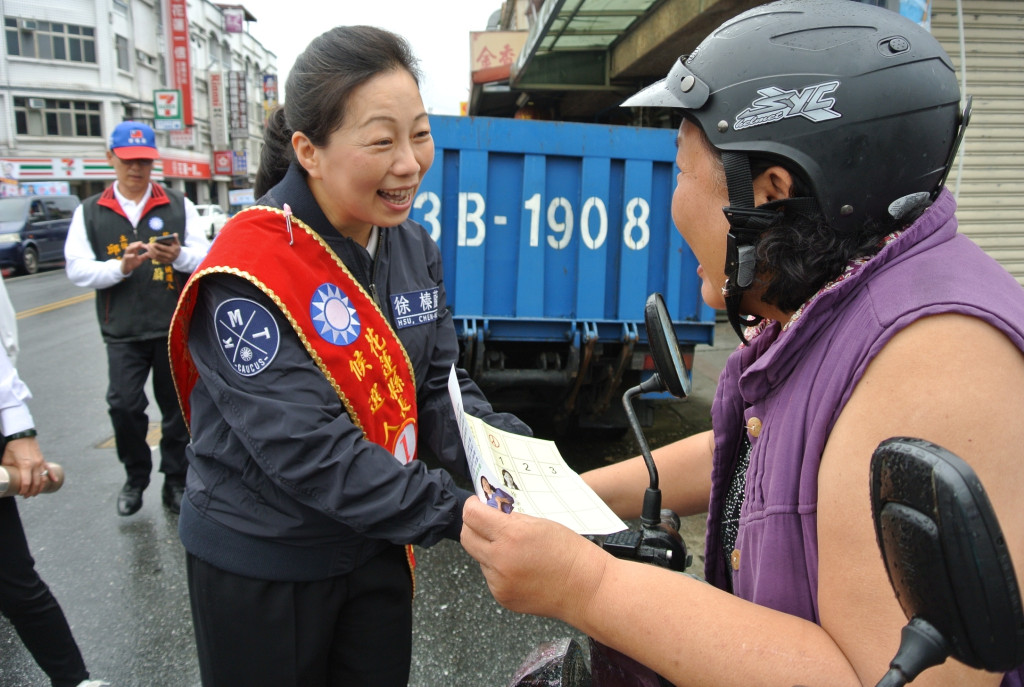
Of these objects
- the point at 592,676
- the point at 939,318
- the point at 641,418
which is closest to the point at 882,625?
the point at 939,318

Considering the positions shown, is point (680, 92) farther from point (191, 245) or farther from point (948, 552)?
point (191, 245)

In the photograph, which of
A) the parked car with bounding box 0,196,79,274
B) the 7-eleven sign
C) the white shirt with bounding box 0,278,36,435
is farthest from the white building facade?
the white shirt with bounding box 0,278,36,435

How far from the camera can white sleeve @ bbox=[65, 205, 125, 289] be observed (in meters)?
4.16

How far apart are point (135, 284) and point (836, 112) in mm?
4226

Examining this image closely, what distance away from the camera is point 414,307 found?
74.4 inches

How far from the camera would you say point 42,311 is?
1220 centimetres

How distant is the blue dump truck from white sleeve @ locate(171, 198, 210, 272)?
1394mm

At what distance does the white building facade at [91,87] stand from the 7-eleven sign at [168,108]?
0.17 ft

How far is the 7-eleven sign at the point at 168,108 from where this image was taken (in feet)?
115

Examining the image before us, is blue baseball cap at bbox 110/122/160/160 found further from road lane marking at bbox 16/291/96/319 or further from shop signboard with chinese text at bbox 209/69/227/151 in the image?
shop signboard with chinese text at bbox 209/69/227/151

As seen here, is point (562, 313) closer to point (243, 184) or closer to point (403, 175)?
point (403, 175)

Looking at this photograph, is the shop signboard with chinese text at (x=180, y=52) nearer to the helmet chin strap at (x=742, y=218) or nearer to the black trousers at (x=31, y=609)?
the black trousers at (x=31, y=609)

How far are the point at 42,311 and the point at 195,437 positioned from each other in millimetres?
12889

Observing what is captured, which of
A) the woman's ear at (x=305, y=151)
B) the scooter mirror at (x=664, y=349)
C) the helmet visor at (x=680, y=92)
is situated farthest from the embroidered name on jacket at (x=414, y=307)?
the helmet visor at (x=680, y=92)
